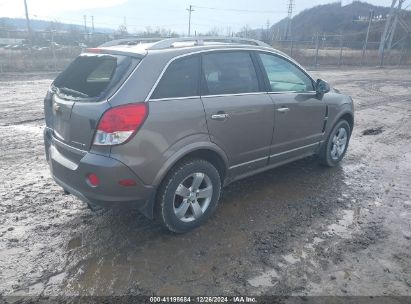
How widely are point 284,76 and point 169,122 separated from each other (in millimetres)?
2055

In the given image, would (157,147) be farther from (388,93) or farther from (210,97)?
(388,93)

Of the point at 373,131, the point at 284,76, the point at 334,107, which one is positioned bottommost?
the point at 373,131

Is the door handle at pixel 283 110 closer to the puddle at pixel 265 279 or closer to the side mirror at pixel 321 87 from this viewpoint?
the side mirror at pixel 321 87

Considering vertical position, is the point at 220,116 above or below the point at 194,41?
below

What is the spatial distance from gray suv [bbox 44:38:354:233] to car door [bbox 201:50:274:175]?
0.01 meters

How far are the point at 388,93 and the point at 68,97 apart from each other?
13578 mm

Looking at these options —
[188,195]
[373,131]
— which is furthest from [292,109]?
[373,131]

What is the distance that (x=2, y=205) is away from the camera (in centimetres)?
402

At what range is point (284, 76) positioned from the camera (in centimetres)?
453

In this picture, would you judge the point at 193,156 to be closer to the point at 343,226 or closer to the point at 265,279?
the point at 265,279

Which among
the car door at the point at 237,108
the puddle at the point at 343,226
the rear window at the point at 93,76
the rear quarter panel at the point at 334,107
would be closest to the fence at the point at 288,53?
the rear window at the point at 93,76

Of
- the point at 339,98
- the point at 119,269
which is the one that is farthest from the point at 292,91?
the point at 119,269

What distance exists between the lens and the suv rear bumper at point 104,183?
2.98 m

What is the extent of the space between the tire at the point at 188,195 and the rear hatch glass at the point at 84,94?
851 mm
